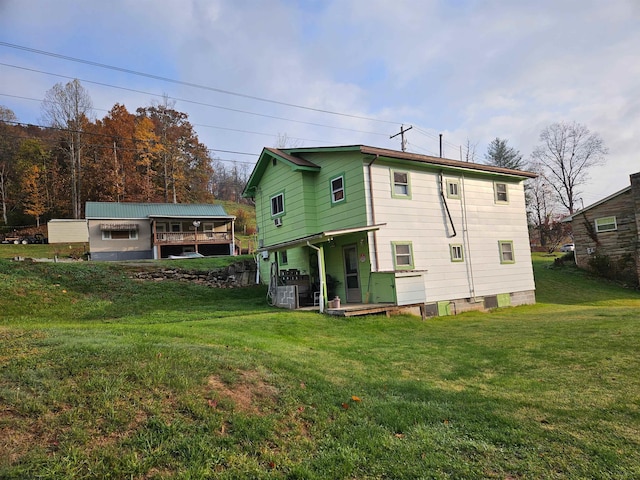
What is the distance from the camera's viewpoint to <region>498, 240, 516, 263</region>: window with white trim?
17312 mm

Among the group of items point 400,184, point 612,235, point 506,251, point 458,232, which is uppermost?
point 400,184

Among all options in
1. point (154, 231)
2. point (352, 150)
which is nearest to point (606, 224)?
point (352, 150)

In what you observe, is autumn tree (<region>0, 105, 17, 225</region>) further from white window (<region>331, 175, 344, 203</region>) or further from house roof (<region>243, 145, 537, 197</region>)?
white window (<region>331, 175, 344, 203</region>)

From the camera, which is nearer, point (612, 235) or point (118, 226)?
point (612, 235)

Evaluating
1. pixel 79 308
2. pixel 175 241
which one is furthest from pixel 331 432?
pixel 175 241

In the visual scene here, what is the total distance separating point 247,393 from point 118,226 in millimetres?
31368

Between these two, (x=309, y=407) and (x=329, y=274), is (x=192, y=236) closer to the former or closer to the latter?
(x=329, y=274)

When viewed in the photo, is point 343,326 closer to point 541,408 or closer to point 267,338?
point 267,338

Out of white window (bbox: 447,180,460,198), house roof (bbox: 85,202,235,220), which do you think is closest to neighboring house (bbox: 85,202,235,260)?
house roof (bbox: 85,202,235,220)

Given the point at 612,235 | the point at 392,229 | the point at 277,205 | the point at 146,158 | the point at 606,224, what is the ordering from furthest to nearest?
the point at 146,158 → the point at 606,224 → the point at 612,235 → the point at 277,205 → the point at 392,229

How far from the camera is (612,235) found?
24312 millimetres

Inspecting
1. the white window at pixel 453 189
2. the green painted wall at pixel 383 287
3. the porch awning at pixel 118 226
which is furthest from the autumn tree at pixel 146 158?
the green painted wall at pixel 383 287

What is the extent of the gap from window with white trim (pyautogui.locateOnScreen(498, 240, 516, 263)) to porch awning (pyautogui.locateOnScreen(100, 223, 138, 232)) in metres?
27.8

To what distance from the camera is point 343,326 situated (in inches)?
408
